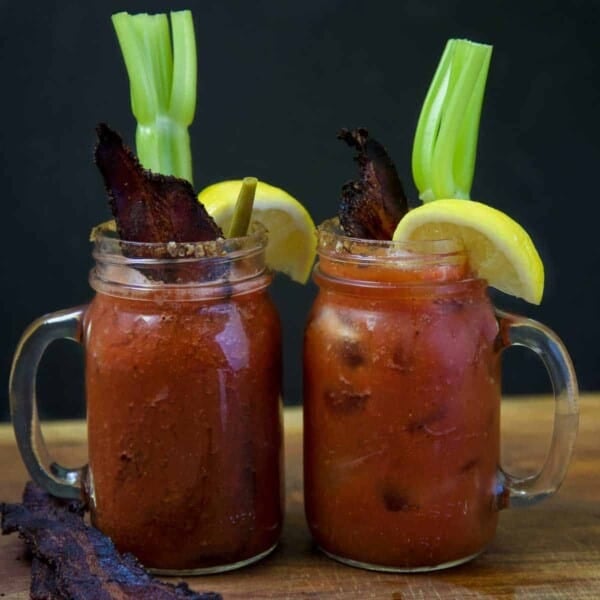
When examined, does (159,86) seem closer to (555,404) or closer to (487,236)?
(487,236)

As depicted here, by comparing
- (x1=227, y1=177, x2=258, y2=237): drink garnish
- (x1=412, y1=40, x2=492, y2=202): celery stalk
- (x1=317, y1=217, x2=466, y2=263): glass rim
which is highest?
(x1=412, y1=40, x2=492, y2=202): celery stalk

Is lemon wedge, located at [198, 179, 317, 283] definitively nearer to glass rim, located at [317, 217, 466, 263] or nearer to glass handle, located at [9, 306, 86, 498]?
glass rim, located at [317, 217, 466, 263]

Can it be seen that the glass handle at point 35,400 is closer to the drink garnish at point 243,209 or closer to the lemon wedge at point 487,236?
the drink garnish at point 243,209

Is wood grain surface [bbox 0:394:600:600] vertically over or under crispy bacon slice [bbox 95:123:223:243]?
under

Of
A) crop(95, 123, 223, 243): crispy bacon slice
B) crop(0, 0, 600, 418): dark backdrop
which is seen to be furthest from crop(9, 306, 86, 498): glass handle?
crop(0, 0, 600, 418): dark backdrop

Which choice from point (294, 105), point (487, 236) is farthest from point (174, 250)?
point (294, 105)

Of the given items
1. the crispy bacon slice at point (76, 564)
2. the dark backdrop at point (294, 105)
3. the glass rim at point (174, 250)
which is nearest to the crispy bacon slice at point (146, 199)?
the glass rim at point (174, 250)

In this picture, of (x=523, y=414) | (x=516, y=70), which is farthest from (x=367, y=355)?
(x=516, y=70)
